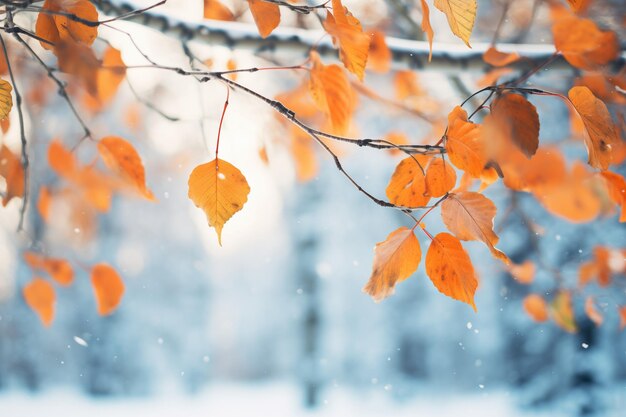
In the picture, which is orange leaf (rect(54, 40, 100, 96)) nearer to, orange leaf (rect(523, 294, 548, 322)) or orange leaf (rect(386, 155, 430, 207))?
orange leaf (rect(386, 155, 430, 207))

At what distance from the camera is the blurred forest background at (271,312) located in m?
3.07

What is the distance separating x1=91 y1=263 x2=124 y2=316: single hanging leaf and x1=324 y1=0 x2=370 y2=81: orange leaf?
0.47 meters

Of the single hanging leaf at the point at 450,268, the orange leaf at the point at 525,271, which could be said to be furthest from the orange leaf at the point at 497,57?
the orange leaf at the point at 525,271

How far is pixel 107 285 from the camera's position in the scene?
2.15 ft

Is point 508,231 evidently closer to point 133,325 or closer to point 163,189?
point 163,189

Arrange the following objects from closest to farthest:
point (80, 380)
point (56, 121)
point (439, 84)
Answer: point (439, 84) → point (56, 121) → point (80, 380)

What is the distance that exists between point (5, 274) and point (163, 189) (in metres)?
1.38

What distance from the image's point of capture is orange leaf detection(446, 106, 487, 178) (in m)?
0.29

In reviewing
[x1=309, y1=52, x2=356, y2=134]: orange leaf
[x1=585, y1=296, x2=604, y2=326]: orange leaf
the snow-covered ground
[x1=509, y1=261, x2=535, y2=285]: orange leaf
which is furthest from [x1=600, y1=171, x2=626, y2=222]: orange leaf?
the snow-covered ground

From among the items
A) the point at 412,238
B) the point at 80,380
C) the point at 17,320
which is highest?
the point at 412,238

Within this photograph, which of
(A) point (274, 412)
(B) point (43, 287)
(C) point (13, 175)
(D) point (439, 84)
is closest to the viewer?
(C) point (13, 175)

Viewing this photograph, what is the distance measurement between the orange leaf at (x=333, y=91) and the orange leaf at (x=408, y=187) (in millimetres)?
82

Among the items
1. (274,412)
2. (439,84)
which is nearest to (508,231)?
(439,84)

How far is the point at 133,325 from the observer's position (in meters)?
4.25
